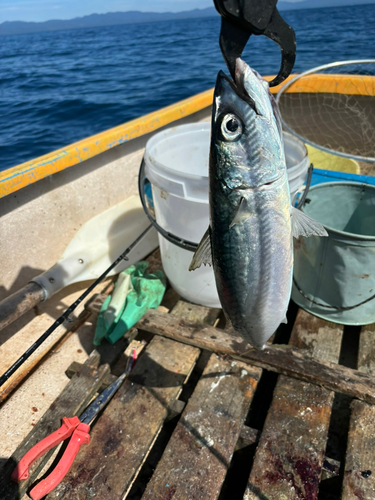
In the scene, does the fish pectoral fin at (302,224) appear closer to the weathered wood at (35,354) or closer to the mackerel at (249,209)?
the mackerel at (249,209)

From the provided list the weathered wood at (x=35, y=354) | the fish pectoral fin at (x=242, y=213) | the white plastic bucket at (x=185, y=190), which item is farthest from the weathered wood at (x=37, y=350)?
the fish pectoral fin at (x=242, y=213)

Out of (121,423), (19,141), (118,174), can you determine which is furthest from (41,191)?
(19,141)

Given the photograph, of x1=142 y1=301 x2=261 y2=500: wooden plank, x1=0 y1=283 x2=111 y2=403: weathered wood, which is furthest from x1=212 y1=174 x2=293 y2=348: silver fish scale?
x1=0 y1=283 x2=111 y2=403: weathered wood

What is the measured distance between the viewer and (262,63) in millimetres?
11648

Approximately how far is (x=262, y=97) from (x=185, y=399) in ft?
6.28

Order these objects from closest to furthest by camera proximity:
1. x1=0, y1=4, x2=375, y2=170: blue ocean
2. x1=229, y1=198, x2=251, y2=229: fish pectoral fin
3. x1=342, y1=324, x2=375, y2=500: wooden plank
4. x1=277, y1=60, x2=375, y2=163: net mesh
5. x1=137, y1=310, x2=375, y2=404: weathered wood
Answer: x1=229, y1=198, x2=251, y2=229: fish pectoral fin, x1=342, y1=324, x2=375, y2=500: wooden plank, x1=137, y1=310, x2=375, y2=404: weathered wood, x1=277, y1=60, x2=375, y2=163: net mesh, x1=0, y1=4, x2=375, y2=170: blue ocean

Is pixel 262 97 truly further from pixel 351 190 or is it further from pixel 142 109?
pixel 142 109

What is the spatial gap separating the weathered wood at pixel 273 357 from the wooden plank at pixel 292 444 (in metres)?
0.08

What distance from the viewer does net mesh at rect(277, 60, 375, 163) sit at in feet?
14.4

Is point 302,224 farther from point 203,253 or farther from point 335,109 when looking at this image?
point 335,109

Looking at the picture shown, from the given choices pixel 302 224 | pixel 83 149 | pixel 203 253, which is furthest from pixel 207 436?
pixel 83 149

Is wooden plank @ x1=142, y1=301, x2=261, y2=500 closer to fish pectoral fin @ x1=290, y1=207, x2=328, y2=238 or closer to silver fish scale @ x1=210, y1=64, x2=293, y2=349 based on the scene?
silver fish scale @ x1=210, y1=64, x2=293, y2=349

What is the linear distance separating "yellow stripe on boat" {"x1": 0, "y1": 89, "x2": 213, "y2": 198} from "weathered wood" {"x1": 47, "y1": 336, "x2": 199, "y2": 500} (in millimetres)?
1591

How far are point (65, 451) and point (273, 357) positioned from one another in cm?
122
